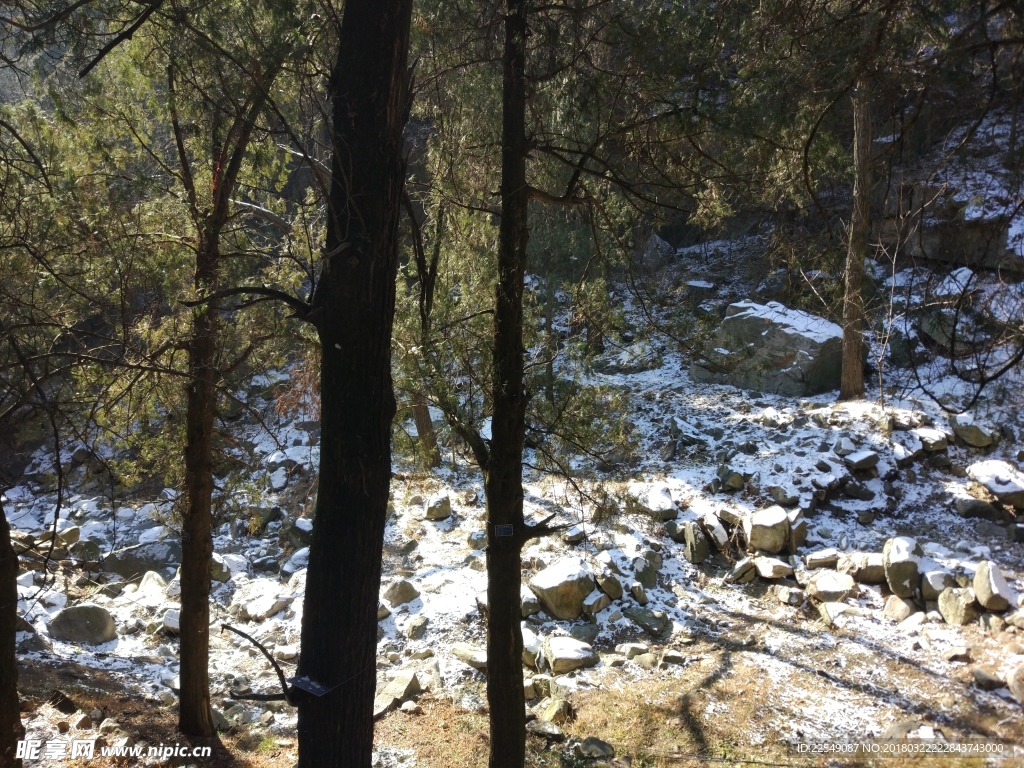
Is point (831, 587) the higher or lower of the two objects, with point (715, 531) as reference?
lower

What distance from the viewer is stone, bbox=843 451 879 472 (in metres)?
11.0

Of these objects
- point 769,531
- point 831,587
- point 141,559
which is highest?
point 769,531

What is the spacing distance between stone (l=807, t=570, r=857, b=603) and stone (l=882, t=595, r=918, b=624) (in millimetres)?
442

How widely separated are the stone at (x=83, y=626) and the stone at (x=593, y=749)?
723cm

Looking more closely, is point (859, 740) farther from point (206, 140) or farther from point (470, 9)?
point (206, 140)

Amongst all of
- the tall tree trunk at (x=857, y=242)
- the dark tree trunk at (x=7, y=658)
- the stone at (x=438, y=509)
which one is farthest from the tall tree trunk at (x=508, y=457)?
the stone at (x=438, y=509)

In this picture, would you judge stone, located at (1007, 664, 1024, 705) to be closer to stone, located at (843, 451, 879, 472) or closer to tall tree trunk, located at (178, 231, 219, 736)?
stone, located at (843, 451, 879, 472)

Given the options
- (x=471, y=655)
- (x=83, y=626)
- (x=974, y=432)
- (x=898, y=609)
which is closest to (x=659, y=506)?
(x=898, y=609)

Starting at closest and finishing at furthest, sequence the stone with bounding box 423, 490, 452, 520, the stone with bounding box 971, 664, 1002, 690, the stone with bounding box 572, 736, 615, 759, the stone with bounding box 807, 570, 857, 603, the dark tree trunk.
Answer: the dark tree trunk
the stone with bounding box 572, 736, 615, 759
the stone with bounding box 971, 664, 1002, 690
the stone with bounding box 807, 570, 857, 603
the stone with bounding box 423, 490, 452, 520

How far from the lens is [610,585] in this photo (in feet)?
30.9

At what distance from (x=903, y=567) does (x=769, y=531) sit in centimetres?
175

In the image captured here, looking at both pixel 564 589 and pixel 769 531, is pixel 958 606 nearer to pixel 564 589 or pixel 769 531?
pixel 769 531

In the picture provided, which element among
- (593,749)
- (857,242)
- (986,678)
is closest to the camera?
(593,749)

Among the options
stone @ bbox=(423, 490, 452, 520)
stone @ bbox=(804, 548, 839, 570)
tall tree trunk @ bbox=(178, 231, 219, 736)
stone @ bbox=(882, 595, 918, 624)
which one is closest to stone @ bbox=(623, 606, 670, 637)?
stone @ bbox=(804, 548, 839, 570)
